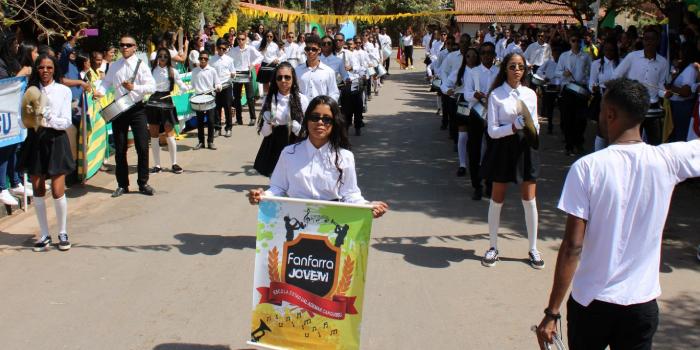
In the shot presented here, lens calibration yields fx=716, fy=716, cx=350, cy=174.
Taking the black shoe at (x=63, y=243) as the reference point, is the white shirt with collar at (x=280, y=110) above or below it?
above

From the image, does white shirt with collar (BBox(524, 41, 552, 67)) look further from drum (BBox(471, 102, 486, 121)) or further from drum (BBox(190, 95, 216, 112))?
drum (BBox(190, 95, 216, 112))

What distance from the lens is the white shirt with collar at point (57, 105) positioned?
6887 millimetres

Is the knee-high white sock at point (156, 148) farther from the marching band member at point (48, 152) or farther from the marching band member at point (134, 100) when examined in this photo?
the marching band member at point (48, 152)

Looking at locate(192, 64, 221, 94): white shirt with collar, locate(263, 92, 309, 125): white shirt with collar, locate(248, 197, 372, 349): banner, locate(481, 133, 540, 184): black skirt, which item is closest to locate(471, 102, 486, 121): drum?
locate(481, 133, 540, 184): black skirt

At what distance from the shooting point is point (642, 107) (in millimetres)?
3002

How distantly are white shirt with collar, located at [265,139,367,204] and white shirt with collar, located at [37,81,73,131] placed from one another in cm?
344

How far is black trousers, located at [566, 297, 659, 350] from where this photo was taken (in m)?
3.01

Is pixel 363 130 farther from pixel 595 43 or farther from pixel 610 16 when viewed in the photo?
pixel 610 16

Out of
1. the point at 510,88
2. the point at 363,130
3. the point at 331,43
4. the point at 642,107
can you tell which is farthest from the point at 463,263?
the point at 363,130

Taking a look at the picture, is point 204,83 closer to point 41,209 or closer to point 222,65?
point 222,65

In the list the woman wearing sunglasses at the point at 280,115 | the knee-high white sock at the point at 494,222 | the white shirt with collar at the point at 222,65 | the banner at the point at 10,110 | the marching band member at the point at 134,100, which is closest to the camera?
the knee-high white sock at the point at 494,222

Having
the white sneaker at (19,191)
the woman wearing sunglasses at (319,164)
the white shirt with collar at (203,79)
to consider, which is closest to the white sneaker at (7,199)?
the white sneaker at (19,191)

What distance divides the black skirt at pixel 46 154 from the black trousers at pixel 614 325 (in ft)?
17.6

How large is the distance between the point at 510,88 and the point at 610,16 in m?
17.6
